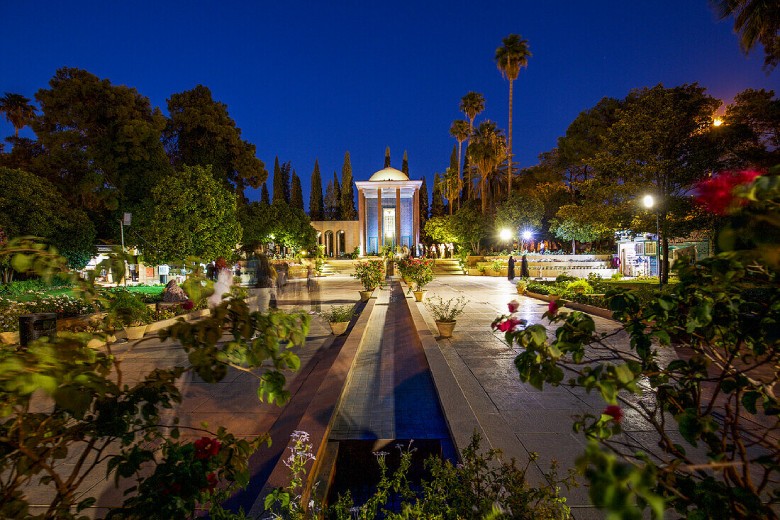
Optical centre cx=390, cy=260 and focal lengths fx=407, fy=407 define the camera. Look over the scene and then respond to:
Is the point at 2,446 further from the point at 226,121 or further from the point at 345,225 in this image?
the point at 345,225

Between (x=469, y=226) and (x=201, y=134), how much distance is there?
22.6 meters

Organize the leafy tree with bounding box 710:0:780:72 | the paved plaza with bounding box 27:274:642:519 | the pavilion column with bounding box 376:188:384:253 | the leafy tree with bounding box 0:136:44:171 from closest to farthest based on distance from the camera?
the paved plaza with bounding box 27:274:642:519, the leafy tree with bounding box 710:0:780:72, the leafy tree with bounding box 0:136:44:171, the pavilion column with bounding box 376:188:384:253

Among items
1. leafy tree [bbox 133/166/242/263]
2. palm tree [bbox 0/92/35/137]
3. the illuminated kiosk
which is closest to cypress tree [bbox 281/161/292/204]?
the illuminated kiosk

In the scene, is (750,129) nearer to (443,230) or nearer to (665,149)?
(665,149)

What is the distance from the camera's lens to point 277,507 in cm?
260

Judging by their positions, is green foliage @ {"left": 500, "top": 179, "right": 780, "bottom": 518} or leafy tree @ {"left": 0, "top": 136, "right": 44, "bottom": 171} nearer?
green foliage @ {"left": 500, "top": 179, "right": 780, "bottom": 518}

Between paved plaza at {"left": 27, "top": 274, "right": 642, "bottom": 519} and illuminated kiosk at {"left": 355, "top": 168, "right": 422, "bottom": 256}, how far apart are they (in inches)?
1338

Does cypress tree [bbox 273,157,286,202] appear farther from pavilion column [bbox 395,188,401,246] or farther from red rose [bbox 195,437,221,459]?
red rose [bbox 195,437,221,459]

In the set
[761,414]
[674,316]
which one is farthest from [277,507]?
[761,414]

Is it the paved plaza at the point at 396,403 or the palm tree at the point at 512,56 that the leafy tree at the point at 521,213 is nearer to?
the palm tree at the point at 512,56

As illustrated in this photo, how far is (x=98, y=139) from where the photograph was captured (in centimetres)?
Result: 2188

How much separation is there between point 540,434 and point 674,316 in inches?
106

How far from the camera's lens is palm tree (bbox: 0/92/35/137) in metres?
37.8

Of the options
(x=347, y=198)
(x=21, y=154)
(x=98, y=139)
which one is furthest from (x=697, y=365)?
(x=347, y=198)
